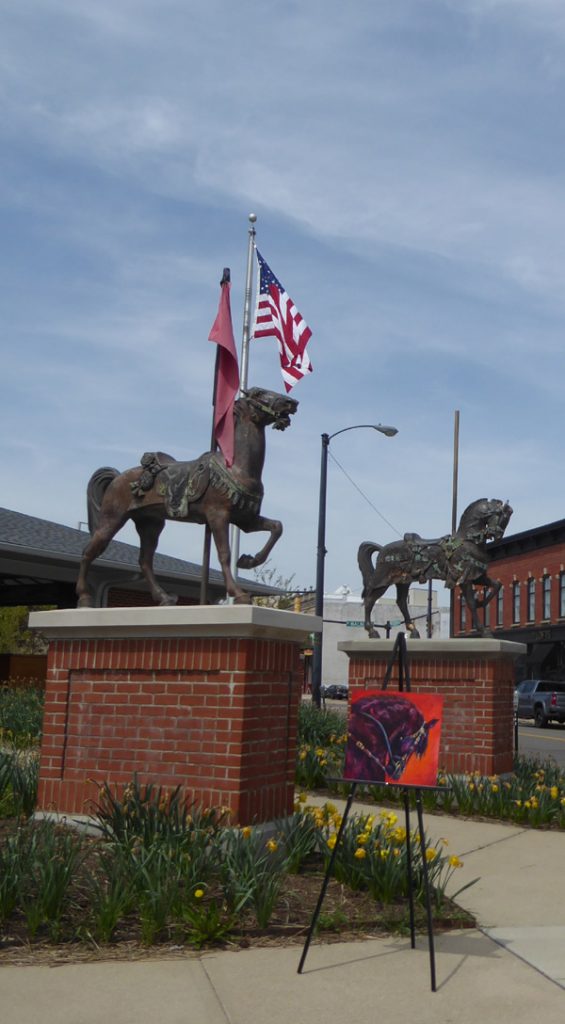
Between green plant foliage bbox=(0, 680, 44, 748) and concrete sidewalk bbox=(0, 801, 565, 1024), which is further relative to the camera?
green plant foliage bbox=(0, 680, 44, 748)

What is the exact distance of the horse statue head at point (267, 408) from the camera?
7.93 meters

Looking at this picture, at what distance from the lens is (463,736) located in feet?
37.5

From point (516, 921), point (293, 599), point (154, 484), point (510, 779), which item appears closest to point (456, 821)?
point (510, 779)

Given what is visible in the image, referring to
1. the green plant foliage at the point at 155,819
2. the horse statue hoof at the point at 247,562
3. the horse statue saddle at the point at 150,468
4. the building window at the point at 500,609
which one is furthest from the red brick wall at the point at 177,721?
the building window at the point at 500,609

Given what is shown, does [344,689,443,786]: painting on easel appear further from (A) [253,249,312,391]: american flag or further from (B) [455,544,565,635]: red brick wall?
(B) [455,544,565,635]: red brick wall

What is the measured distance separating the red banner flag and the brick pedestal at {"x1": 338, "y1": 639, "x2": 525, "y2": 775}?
4.52 meters

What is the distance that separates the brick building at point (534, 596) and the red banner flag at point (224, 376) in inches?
1579

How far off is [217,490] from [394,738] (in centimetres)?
305

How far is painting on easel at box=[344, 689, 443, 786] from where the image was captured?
17.3ft

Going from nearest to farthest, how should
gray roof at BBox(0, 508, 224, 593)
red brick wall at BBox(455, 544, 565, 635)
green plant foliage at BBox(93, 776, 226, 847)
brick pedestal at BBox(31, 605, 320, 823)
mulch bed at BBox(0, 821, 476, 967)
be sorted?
mulch bed at BBox(0, 821, 476, 967) → green plant foliage at BBox(93, 776, 226, 847) → brick pedestal at BBox(31, 605, 320, 823) → gray roof at BBox(0, 508, 224, 593) → red brick wall at BBox(455, 544, 565, 635)

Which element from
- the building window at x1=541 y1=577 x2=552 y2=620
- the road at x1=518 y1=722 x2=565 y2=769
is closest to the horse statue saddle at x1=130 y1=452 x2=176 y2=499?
the road at x1=518 y1=722 x2=565 y2=769

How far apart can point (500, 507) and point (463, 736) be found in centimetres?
287

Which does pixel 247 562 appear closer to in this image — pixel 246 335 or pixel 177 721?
pixel 177 721

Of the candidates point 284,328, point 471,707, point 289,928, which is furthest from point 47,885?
point 284,328
